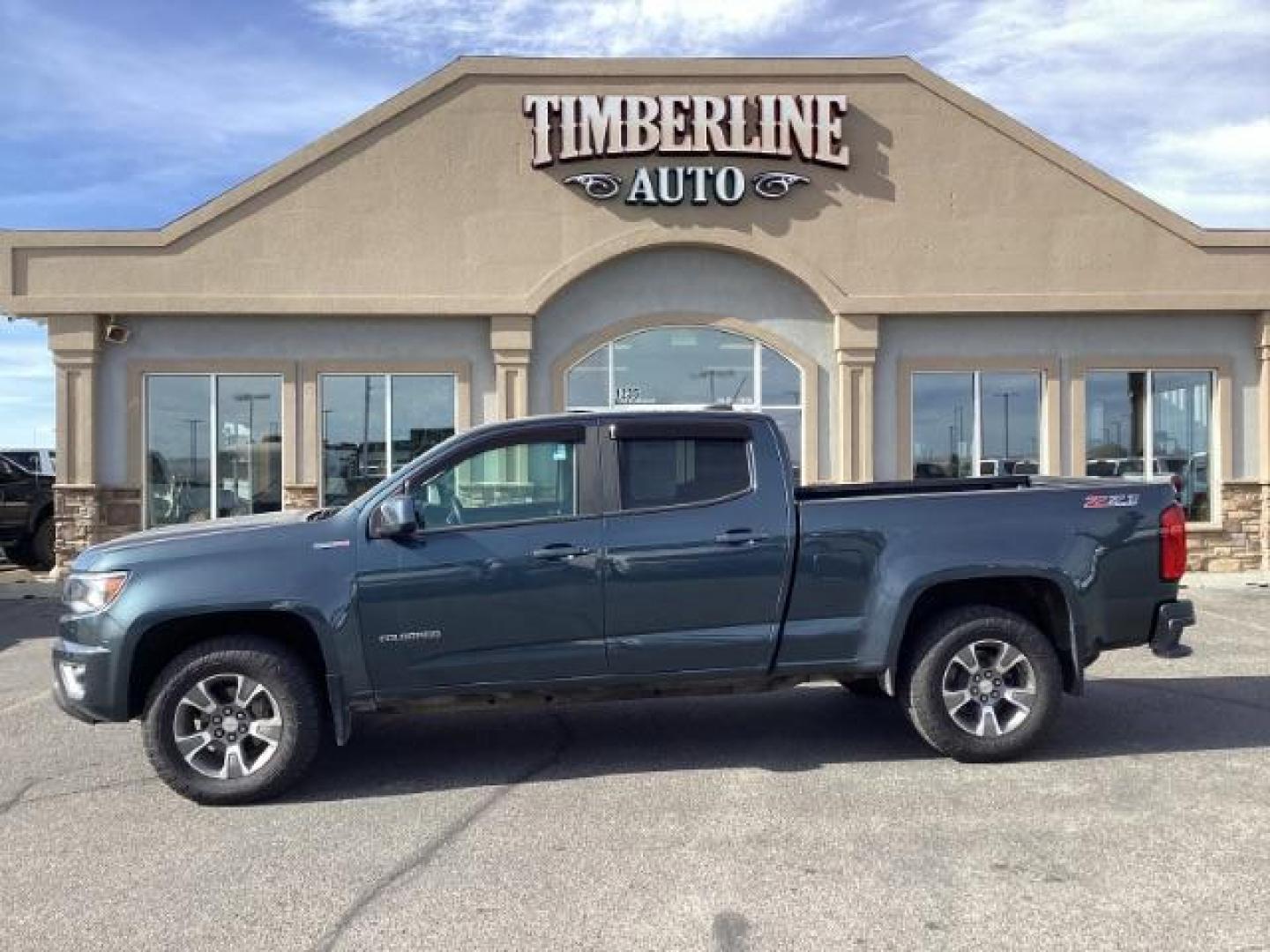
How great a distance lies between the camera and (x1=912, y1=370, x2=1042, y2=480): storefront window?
15.2 metres

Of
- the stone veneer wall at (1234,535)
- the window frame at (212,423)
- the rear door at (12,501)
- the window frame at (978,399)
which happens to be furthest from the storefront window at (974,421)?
the rear door at (12,501)

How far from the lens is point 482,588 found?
5.75 meters

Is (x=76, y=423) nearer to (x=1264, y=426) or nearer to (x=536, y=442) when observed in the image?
(x=536, y=442)

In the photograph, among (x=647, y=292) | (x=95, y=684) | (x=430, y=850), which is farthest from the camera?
(x=647, y=292)

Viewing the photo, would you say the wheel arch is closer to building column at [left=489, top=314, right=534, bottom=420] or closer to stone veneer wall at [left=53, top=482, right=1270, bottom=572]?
building column at [left=489, top=314, right=534, bottom=420]

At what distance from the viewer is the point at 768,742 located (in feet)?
21.9

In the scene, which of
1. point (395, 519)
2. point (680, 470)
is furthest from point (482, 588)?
point (680, 470)

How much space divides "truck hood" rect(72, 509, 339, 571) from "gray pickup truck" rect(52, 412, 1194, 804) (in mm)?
18

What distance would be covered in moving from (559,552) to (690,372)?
9.54m

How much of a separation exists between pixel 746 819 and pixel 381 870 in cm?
166

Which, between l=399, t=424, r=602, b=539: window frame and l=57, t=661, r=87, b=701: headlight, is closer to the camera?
l=57, t=661, r=87, b=701: headlight

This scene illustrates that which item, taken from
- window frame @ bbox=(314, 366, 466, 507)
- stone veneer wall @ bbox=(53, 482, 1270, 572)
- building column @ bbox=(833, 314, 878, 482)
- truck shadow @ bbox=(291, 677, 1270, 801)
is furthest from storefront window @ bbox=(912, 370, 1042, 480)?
truck shadow @ bbox=(291, 677, 1270, 801)

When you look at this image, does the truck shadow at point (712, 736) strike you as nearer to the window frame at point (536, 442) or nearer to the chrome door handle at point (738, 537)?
the chrome door handle at point (738, 537)

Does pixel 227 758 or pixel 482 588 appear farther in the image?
pixel 482 588
